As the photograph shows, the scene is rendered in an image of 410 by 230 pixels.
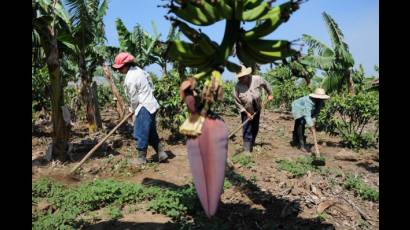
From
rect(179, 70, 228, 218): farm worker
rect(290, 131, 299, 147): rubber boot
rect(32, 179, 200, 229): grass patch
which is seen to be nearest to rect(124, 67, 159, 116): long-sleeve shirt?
rect(32, 179, 200, 229): grass patch

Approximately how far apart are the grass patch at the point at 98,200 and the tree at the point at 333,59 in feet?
27.2

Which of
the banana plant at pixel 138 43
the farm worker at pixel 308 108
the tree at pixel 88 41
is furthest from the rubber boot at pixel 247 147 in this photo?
the banana plant at pixel 138 43

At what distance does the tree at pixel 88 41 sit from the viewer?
830 cm

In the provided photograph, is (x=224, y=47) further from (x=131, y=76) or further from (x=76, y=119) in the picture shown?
(x=76, y=119)

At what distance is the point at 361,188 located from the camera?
4918 mm

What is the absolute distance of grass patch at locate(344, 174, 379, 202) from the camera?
474 centimetres

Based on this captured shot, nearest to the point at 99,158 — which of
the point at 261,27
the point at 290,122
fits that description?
the point at 261,27

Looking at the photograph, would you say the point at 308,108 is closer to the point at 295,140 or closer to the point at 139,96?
the point at 295,140

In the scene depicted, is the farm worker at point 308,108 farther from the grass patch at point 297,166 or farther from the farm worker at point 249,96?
the farm worker at point 249,96

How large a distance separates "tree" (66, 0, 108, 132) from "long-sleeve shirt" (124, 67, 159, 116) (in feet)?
11.5

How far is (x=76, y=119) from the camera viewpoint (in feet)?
39.5

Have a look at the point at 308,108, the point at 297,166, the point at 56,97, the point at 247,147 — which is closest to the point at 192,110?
the point at 297,166

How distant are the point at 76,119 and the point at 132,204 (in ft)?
26.8

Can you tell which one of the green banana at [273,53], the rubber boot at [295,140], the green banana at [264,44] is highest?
the green banana at [264,44]
